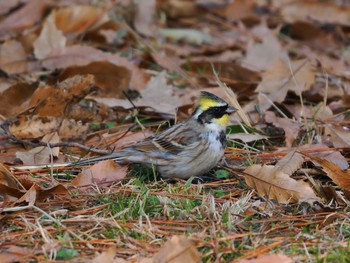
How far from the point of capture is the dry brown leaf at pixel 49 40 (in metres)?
6.91

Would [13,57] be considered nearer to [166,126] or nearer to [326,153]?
[166,126]

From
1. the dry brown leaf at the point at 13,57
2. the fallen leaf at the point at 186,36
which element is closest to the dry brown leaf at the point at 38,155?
the dry brown leaf at the point at 13,57

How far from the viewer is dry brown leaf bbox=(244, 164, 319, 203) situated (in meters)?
4.47

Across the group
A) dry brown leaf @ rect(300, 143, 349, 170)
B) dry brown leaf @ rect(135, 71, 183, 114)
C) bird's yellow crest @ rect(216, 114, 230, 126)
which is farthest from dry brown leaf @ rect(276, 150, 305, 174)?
dry brown leaf @ rect(135, 71, 183, 114)

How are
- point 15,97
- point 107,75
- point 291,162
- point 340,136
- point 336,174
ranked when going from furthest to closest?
point 107,75, point 15,97, point 340,136, point 291,162, point 336,174

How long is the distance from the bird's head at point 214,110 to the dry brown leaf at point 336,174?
848mm

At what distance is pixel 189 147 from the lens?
206 inches

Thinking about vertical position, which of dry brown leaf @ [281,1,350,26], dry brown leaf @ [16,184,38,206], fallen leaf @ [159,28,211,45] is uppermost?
dry brown leaf @ [16,184,38,206]

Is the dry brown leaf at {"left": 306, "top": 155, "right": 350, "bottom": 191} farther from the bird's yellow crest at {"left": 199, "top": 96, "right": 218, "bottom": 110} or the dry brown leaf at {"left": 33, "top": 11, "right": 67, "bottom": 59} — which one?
the dry brown leaf at {"left": 33, "top": 11, "right": 67, "bottom": 59}

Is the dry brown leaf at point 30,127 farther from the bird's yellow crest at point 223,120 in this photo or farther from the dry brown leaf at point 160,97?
the bird's yellow crest at point 223,120

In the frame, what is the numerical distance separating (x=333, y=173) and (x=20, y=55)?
3492 millimetres

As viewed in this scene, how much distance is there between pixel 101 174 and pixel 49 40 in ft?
Answer: 8.17

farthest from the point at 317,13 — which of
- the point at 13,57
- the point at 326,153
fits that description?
the point at 326,153

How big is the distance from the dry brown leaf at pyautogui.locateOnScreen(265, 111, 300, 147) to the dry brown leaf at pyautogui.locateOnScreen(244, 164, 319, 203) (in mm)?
854
